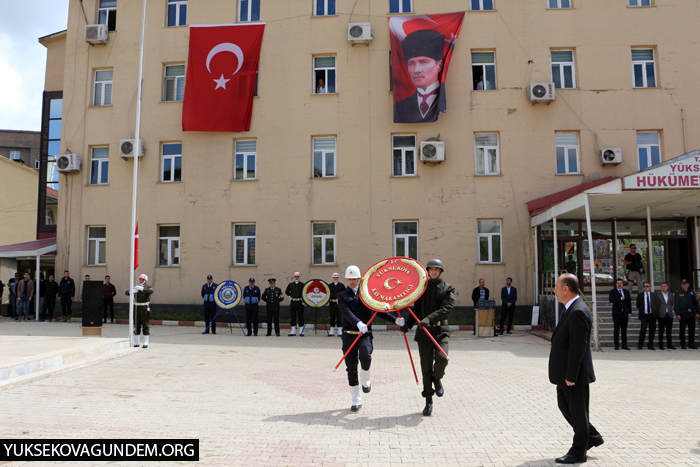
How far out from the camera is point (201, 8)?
74.7ft

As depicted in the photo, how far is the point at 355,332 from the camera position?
763 cm

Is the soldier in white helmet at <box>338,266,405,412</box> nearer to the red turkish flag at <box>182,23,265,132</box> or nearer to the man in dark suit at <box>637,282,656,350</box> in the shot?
the man in dark suit at <box>637,282,656,350</box>

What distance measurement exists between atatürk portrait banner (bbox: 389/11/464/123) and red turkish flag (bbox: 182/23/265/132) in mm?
5880

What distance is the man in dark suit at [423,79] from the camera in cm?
2050

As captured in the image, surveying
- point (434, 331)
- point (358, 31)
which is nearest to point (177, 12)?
point (358, 31)

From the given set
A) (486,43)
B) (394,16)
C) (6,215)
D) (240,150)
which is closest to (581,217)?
(486,43)

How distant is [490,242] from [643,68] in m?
9.21

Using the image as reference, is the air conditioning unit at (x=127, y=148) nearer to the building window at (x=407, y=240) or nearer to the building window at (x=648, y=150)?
the building window at (x=407, y=240)

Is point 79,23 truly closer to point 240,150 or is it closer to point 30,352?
point 240,150

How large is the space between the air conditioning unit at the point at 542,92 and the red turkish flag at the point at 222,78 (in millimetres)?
11096

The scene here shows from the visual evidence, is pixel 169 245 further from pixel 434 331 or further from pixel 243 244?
pixel 434 331

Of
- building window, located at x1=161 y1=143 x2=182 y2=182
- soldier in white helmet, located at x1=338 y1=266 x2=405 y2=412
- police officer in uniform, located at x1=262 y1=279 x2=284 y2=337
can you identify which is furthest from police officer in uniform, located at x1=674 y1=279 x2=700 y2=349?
building window, located at x1=161 y1=143 x2=182 y2=182

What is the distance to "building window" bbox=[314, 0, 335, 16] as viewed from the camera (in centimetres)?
2223

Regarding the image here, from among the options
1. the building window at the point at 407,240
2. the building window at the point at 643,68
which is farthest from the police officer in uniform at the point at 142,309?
the building window at the point at 643,68
